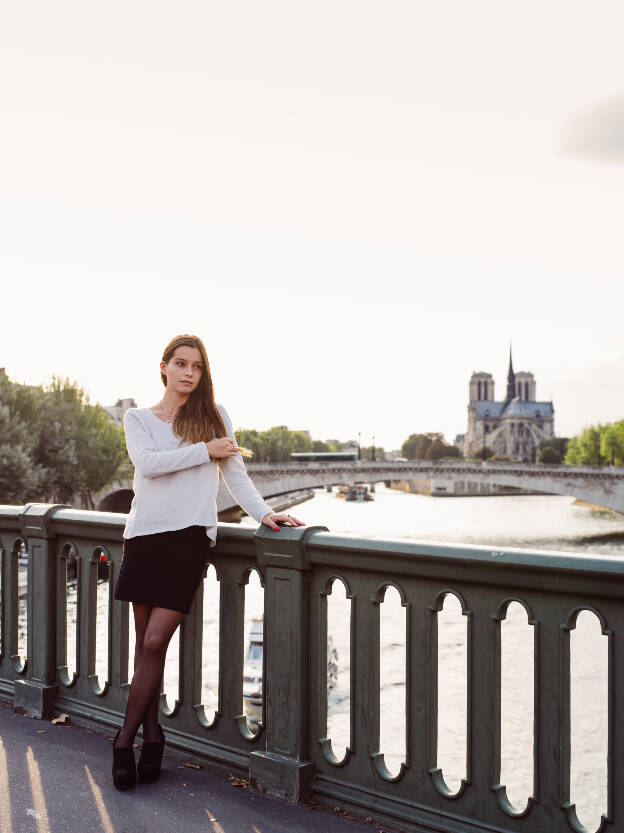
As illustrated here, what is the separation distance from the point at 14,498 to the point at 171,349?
34.3 m

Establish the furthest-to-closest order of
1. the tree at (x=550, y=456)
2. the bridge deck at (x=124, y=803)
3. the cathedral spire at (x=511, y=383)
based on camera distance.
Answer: the cathedral spire at (x=511, y=383) < the tree at (x=550, y=456) < the bridge deck at (x=124, y=803)

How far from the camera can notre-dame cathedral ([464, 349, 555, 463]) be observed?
549ft

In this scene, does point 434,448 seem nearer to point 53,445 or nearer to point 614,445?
point 614,445

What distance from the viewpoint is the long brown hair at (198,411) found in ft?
12.2

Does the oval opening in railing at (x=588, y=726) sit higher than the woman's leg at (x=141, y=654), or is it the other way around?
the woman's leg at (x=141, y=654)

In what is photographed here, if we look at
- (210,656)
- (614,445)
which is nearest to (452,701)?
(210,656)

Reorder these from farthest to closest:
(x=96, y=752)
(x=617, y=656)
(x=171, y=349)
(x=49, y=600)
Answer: (x=49, y=600) < (x=96, y=752) < (x=171, y=349) < (x=617, y=656)

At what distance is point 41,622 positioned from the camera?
186 inches

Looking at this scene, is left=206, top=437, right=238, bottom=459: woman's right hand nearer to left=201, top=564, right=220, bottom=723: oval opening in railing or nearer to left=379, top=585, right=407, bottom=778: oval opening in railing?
left=379, top=585, right=407, bottom=778: oval opening in railing

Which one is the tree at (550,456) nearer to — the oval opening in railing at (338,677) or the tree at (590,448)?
the tree at (590,448)

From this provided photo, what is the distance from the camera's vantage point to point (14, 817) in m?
3.29

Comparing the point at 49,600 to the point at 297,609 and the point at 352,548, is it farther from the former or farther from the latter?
the point at 352,548

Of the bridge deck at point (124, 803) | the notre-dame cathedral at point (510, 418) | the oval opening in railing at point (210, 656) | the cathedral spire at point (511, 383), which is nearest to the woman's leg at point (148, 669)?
the bridge deck at point (124, 803)

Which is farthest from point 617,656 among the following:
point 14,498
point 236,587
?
point 14,498
